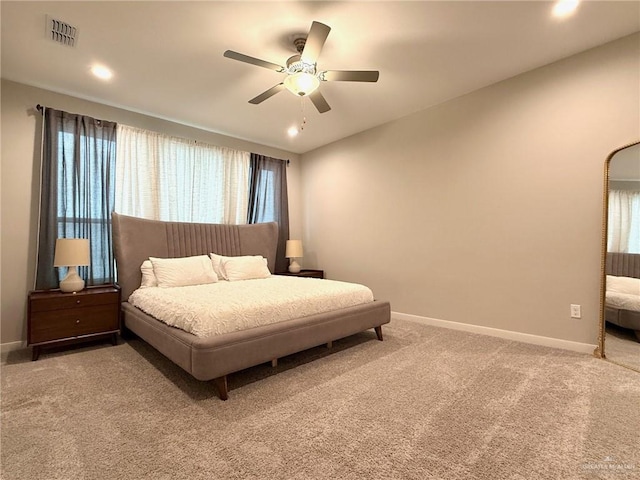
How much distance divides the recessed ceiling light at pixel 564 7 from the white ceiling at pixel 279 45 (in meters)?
0.05

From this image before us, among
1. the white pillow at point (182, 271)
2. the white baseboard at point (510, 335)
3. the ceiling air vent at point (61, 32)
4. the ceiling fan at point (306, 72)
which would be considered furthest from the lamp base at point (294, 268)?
the ceiling air vent at point (61, 32)

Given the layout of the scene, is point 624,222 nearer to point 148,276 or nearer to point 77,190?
point 148,276

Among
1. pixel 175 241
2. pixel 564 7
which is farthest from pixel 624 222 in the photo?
pixel 175 241

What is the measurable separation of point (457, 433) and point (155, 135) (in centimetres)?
450

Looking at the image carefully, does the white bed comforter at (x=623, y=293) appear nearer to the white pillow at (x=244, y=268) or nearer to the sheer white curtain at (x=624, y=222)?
the sheer white curtain at (x=624, y=222)

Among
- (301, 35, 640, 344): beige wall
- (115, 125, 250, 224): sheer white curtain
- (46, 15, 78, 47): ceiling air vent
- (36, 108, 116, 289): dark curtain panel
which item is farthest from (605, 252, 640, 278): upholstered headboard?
(36, 108, 116, 289): dark curtain panel

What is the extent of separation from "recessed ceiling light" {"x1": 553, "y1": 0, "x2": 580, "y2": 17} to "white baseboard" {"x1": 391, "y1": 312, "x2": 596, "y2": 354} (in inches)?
109

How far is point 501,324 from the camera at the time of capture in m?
3.33

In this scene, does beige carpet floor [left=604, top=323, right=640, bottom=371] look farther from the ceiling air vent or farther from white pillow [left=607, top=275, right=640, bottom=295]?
the ceiling air vent

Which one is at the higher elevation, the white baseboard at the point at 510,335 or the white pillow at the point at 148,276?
the white pillow at the point at 148,276

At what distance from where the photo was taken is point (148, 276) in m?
3.56

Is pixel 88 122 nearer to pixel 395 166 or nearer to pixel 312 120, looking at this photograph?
pixel 312 120

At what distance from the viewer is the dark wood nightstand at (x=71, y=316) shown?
277 centimetres

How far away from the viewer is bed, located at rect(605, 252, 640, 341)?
A: 2582mm
